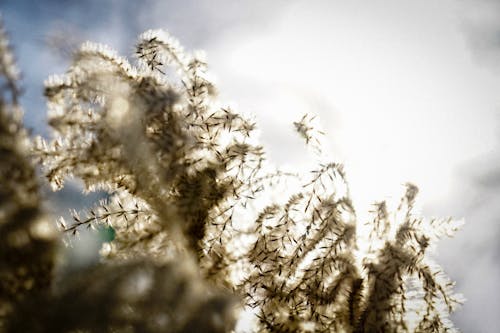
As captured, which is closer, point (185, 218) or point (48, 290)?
point (48, 290)

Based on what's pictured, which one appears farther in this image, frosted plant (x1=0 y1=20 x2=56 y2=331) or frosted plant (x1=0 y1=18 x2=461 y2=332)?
frosted plant (x1=0 y1=18 x2=461 y2=332)

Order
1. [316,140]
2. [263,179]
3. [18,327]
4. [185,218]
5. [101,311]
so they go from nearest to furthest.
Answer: [18,327] → [101,311] → [185,218] → [263,179] → [316,140]

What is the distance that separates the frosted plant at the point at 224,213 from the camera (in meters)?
2.26

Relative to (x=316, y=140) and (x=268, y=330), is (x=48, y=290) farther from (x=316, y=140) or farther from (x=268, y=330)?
(x=316, y=140)

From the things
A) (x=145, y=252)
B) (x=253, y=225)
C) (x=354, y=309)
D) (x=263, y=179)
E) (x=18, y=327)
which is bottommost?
(x=18, y=327)

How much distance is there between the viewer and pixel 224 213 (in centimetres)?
244

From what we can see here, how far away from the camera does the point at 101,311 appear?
159cm

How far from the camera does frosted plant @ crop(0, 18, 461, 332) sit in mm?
2260

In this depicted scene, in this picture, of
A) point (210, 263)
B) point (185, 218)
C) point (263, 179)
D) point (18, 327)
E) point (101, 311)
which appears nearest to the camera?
A: point (18, 327)

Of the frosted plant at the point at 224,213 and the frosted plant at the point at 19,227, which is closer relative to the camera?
the frosted plant at the point at 19,227

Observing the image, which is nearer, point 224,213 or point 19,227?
point 19,227

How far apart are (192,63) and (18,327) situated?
189 centimetres

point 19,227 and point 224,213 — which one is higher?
point 224,213

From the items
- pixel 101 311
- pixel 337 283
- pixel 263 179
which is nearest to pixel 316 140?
pixel 263 179
